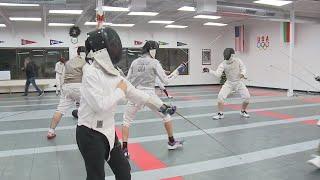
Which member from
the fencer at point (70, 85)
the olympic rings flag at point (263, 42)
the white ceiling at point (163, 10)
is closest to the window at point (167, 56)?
the white ceiling at point (163, 10)

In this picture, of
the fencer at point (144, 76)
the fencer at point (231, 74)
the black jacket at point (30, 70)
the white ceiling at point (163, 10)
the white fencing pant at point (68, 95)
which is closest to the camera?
the fencer at point (144, 76)

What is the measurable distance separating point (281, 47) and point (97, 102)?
1247cm

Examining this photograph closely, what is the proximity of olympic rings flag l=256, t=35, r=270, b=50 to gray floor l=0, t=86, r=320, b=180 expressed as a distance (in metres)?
7.28

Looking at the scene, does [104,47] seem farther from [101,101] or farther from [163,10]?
[163,10]

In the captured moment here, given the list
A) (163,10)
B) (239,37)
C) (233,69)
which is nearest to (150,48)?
(233,69)

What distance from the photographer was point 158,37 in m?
15.8

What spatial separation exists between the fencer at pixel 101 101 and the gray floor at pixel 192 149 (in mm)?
1342

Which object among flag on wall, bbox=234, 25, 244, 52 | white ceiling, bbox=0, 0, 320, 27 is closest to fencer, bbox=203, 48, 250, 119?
white ceiling, bbox=0, 0, 320, 27

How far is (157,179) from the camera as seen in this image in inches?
128

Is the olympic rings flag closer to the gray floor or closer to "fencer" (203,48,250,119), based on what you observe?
the gray floor

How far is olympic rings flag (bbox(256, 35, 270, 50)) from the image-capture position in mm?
13826

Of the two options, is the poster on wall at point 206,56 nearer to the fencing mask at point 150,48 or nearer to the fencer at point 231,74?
the fencer at point 231,74

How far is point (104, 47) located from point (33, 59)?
13073mm

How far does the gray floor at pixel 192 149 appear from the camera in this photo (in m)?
3.44
